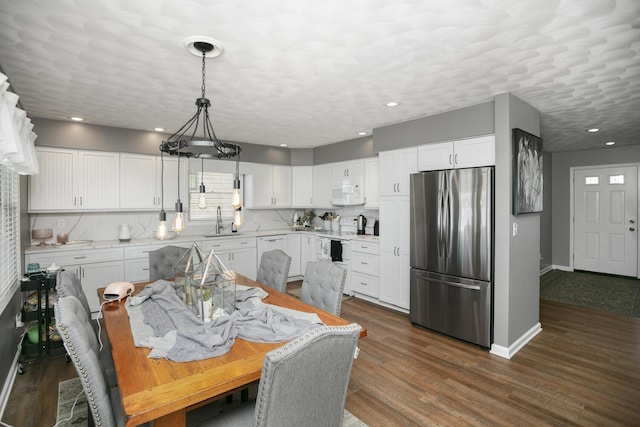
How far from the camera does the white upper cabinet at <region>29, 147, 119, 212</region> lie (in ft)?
12.9

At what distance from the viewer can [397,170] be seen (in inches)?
168

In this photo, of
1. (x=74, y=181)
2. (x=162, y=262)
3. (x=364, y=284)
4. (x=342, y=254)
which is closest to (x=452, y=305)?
(x=364, y=284)

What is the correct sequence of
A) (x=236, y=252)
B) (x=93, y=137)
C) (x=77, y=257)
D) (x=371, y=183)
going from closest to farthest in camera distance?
(x=77, y=257), (x=93, y=137), (x=371, y=183), (x=236, y=252)

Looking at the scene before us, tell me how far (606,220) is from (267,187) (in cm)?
638

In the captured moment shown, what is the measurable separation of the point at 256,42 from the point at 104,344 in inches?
89.6

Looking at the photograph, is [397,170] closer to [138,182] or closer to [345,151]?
[345,151]

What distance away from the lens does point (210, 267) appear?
2283 mm

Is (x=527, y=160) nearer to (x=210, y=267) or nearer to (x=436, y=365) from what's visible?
(x=436, y=365)

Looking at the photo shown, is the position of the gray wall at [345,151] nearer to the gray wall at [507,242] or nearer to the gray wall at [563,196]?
the gray wall at [507,242]

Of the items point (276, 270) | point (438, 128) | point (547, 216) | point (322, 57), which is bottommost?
point (276, 270)

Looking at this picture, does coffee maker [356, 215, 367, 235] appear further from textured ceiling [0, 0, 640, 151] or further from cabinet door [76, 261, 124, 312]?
cabinet door [76, 261, 124, 312]

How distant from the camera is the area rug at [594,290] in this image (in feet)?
15.4

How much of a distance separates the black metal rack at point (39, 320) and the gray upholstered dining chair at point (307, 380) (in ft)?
8.45

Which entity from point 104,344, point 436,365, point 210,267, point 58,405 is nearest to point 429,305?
point 436,365
